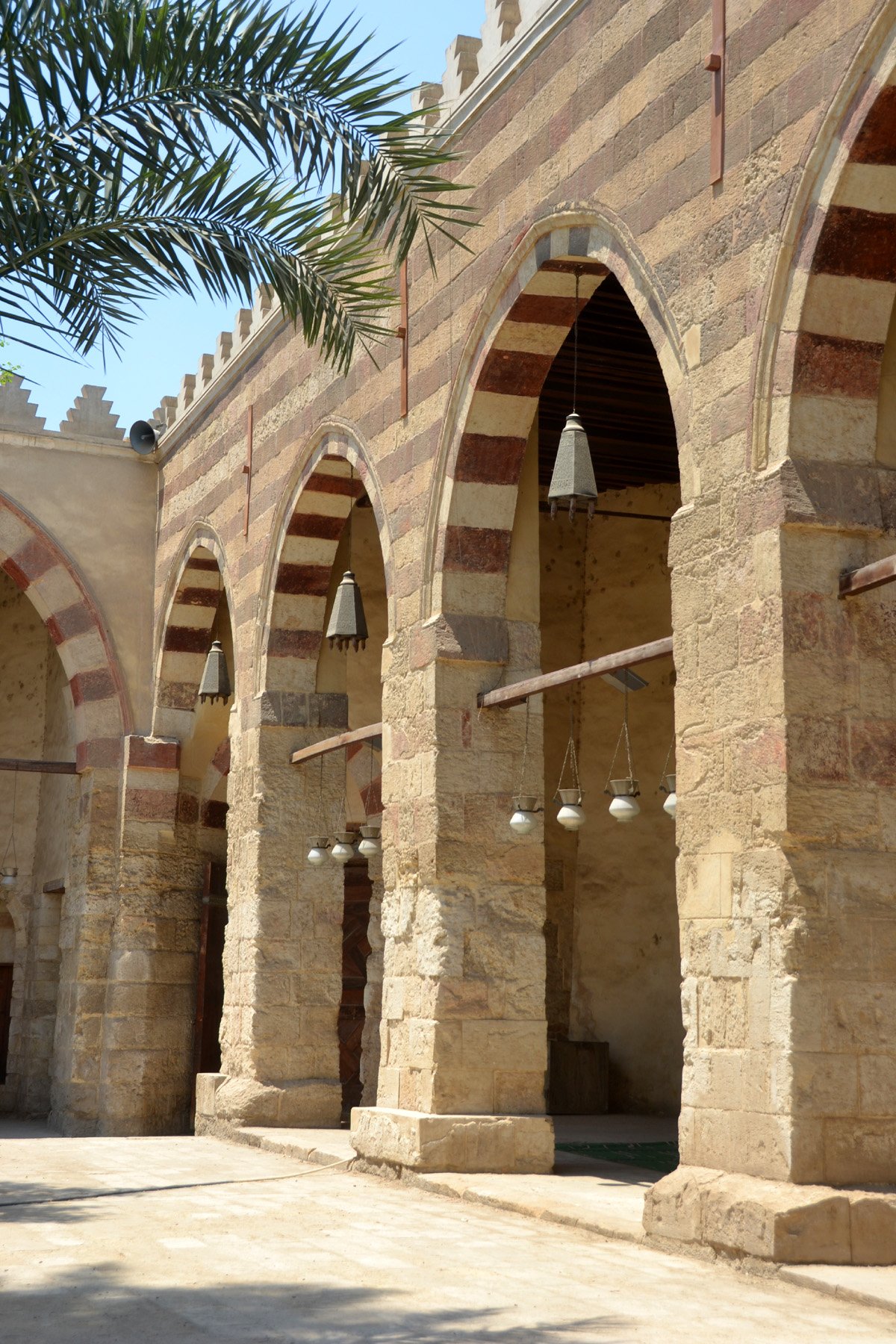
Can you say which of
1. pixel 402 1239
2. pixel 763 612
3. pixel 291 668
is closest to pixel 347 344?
pixel 763 612

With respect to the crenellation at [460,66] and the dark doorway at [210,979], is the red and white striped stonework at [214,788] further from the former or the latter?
the crenellation at [460,66]

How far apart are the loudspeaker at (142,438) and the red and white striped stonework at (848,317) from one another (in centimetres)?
831

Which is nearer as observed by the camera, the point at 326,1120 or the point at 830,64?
the point at 830,64

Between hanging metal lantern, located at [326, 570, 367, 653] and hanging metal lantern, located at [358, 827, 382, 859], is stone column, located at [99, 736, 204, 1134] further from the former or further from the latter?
hanging metal lantern, located at [326, 570, 367, 653]

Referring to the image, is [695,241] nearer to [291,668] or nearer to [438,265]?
[438,265]

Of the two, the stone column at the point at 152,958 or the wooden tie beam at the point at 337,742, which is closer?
the wooden tie beam at the point at 337,742

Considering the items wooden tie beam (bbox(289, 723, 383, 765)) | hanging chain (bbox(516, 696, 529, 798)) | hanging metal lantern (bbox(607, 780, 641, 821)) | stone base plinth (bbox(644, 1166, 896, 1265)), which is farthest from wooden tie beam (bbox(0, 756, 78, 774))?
stone base plinth (bbox(644, 1166, 896, 1265))

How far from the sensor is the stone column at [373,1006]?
395 inches

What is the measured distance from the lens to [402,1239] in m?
5.39

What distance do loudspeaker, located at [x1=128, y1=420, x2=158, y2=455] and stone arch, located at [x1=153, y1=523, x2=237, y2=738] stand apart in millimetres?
1281

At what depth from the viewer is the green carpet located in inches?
307

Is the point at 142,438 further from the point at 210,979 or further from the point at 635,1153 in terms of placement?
the point at 635,1153

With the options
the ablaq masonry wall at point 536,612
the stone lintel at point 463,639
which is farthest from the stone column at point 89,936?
the stone lintel at point 463,639

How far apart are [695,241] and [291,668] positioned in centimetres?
476
